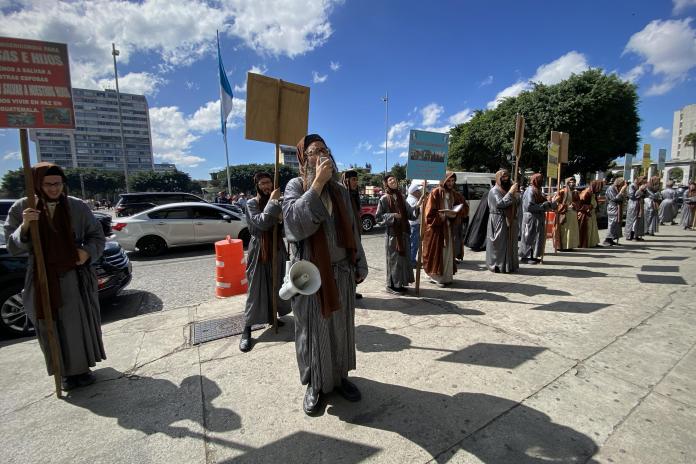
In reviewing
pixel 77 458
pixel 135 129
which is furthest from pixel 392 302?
pixel 135 129

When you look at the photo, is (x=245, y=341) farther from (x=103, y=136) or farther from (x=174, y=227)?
(x=103, y=136)

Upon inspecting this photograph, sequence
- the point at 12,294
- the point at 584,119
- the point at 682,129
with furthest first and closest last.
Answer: the point at 682,129
the point at 584,119
the point at 12,294

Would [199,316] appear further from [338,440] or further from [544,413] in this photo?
[544,413]

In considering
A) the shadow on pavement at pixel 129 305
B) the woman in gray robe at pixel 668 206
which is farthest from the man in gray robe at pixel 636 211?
the shadow on pavement at pixel 129 305

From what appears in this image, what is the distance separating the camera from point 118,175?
63.8 meters

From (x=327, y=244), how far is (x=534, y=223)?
6.22m

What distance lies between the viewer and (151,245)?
884 centimetres

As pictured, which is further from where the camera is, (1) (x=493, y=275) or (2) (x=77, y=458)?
(1) (x=493, y=275)

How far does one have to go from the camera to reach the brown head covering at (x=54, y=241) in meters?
2.41

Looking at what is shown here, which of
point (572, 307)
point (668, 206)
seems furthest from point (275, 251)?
point (668, 206)

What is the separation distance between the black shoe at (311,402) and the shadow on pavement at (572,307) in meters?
3.22

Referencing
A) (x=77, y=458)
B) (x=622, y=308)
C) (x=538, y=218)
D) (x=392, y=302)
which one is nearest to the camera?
(x=77, y=458)

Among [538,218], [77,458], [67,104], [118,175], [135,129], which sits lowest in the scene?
[77,458]

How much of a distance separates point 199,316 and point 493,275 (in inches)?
195
